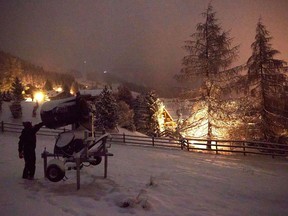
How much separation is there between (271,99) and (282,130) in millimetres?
2542

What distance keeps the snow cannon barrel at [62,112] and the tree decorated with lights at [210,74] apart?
1429cm

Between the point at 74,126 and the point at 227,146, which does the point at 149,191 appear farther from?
the point at 227,146

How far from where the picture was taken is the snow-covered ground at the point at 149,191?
24.6ft

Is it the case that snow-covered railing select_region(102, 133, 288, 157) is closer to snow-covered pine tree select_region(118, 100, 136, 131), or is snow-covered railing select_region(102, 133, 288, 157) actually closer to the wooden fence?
the wooden fence

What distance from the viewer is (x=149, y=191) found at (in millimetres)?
9219

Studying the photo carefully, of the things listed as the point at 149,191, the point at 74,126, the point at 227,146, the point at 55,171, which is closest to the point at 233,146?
the point at 227,146

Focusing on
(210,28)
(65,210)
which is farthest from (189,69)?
(65,210)

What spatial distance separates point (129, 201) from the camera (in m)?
7.75

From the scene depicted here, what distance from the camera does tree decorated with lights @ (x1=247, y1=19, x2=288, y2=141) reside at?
20.0 meters

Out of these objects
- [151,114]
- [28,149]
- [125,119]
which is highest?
[151,114]

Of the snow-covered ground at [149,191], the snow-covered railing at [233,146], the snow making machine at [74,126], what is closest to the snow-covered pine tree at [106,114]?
the snow-covered railing at [233,146]

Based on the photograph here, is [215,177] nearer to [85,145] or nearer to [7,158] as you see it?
[85,145]

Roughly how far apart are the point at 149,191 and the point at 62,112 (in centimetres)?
436

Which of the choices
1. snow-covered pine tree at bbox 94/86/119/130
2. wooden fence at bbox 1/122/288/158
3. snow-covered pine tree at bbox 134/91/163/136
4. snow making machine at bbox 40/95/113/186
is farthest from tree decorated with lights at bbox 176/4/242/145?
snow-covered pine tree at bbox 134/91/163/136
